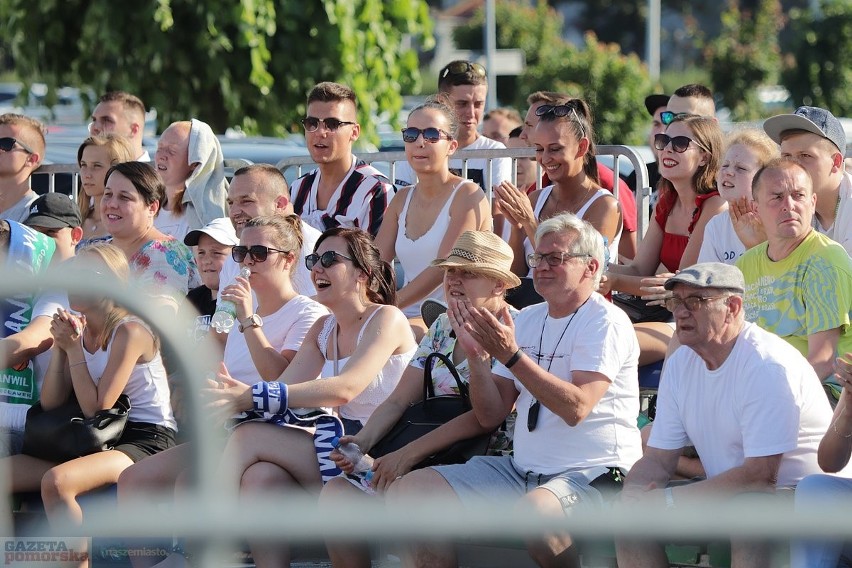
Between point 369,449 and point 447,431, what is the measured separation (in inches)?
12.9

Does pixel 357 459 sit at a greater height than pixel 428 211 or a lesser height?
lesser

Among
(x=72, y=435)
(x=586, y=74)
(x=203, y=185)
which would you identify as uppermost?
(x=586, y=74)

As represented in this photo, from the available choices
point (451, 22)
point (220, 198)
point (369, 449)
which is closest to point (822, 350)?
point (369, 449)

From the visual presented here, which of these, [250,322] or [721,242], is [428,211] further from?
[721,242]

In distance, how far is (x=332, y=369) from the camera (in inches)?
205

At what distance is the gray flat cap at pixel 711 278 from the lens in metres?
4.22

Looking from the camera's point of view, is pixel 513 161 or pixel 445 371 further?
pixel 513 161

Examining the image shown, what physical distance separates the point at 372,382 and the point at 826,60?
2442 centimetres

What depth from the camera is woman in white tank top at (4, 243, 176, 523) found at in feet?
15.4

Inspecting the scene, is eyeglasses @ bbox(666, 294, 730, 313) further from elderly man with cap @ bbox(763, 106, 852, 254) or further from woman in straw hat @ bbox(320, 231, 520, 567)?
elderly man with cap @ bbox(763, 106, 852, 254)

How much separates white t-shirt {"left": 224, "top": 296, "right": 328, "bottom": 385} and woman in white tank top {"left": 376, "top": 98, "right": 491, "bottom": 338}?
574 mm

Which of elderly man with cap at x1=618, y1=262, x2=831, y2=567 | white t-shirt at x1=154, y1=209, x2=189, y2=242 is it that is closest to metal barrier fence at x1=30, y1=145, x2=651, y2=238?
white t-shirt at x1=154, y1=209, x2=189, y2=242

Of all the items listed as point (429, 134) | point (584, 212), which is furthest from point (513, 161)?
point (584, 212)

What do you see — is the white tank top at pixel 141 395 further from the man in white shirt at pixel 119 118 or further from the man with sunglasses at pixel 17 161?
the man in white shirt at pixel 119 118
